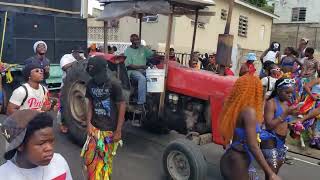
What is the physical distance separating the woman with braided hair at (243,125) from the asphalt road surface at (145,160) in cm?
214

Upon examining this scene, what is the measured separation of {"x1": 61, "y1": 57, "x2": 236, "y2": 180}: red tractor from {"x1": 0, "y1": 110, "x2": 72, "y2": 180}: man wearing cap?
109 inches

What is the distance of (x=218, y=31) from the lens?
20375 mm

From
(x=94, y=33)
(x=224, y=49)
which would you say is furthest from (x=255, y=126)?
(x=94, y=33)

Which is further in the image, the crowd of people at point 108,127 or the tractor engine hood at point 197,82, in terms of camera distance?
the tractor engine hood at point 197,82

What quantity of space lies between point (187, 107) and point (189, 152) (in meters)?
1.13

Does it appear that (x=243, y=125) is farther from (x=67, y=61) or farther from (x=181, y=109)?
(x=67, y=61)

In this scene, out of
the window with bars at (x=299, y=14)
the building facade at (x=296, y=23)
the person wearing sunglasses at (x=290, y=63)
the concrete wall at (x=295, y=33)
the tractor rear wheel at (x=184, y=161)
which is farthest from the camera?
the window with bars at (x=299, y=14)

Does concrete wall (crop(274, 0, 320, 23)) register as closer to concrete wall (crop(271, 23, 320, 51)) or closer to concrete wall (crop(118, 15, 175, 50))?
concrete wall (crop(271, 23, 320, 51))

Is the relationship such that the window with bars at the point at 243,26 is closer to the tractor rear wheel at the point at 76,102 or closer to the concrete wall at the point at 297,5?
the concrete wall at the point at 297,5

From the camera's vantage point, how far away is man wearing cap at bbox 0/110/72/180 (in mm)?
2033

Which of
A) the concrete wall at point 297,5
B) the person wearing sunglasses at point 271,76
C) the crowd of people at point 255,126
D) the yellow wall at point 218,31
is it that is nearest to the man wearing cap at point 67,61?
the person wearing sunglasses at point 271,76

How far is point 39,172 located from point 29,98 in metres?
2.04

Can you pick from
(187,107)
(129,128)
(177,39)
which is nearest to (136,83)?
(187,107)

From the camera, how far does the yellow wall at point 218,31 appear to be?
17.4 metres
